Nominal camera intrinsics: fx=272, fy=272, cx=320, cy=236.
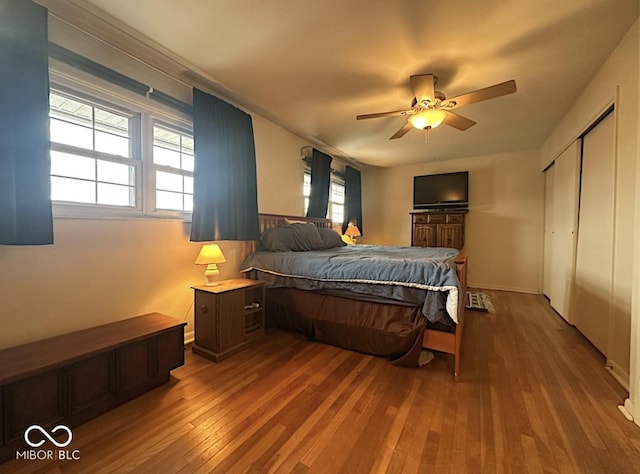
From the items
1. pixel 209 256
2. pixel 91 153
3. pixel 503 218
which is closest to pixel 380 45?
pixel 209 256

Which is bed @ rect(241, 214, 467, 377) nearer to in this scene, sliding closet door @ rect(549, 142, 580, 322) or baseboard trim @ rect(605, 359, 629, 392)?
baseboard trim @ rect(605, 359, 629, 392)

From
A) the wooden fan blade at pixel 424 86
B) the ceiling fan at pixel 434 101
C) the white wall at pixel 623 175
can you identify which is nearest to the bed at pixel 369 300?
the white wall at pixel 623 175

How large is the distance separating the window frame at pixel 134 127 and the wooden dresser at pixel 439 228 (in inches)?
162

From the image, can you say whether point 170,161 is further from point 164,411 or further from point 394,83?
point 394,83

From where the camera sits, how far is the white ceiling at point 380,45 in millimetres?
1744

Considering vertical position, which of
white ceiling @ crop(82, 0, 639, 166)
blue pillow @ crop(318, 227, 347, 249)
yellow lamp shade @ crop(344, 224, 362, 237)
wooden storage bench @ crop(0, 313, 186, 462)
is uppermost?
white ceiling @ crop(82, 0, 639, 166)

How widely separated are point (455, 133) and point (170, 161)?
12.4ft

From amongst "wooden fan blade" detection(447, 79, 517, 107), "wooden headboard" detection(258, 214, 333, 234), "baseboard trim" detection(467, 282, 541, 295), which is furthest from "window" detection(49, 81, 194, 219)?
"baseboard trim" detection(467, 282, 541, 295)

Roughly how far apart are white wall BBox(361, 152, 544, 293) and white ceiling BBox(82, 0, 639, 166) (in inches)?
70.9

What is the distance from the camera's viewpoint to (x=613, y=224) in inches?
83.7

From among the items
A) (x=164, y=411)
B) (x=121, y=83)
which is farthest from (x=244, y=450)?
(x=121, y=83)

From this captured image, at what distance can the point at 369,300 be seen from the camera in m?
2.31

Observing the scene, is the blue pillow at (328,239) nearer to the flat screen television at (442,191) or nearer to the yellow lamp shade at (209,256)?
the yellow lamp shade at (209,256)

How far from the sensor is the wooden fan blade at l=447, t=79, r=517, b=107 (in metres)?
2.02
